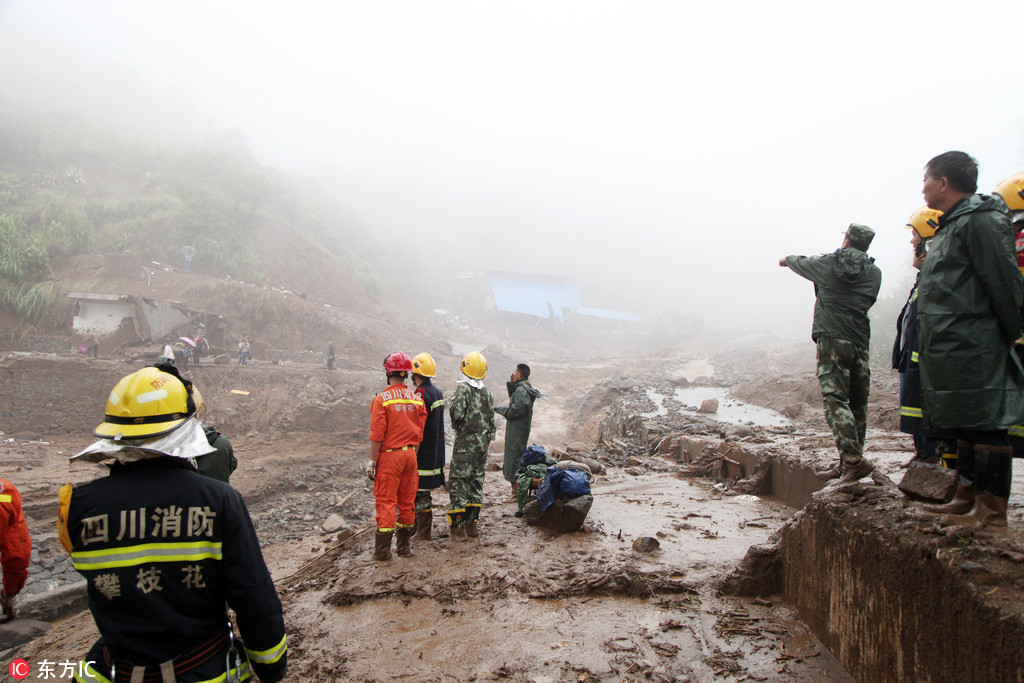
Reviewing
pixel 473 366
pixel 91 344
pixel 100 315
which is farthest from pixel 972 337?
pixel 100 315

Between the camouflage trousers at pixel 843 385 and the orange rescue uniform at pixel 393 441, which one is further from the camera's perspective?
the orange rescue uniform at pixel 393 441

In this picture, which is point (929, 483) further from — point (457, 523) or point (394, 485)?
point (457, 523)

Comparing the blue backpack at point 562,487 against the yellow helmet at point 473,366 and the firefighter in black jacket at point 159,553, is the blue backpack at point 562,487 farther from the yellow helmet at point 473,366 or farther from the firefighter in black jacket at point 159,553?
the firefighter in black jacket at point 159,553

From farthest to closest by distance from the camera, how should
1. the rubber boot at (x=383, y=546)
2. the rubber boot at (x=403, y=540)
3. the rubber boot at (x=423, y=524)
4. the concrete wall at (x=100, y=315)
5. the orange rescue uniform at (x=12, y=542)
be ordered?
the concrete wall at (x=100, y=315) < the rubber boot at (x=423, y=524) < the rubber boot at (x=403, y=540) < the rubber boot at (x=383, y=546) < the orange rescue uniform at (x=12, y=542)

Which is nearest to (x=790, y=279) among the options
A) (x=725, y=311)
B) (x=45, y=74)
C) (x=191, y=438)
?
(x=725, y=311)

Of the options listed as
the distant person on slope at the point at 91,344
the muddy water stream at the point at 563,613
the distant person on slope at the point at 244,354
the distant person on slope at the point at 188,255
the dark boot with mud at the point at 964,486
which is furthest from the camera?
the distant person on slope at the point at 188,255

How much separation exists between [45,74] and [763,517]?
6484 cm

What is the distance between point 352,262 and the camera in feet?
115

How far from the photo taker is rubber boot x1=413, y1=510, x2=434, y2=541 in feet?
16.0

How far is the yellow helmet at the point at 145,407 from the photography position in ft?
5.16

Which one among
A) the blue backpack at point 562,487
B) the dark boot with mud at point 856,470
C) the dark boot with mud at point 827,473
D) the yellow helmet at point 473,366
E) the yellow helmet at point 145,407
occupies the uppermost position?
the yellow helmet at point 145,407

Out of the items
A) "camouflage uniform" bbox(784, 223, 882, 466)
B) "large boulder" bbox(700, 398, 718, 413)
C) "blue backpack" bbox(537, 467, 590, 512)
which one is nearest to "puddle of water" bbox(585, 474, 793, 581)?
"blue backpack" bbox(537, 467, 590, 512)

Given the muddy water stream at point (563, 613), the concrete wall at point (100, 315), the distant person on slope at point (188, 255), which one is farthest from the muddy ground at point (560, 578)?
the distant person on slope at point (188, 255)

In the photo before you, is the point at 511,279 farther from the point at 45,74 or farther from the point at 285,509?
the point at 45,74
